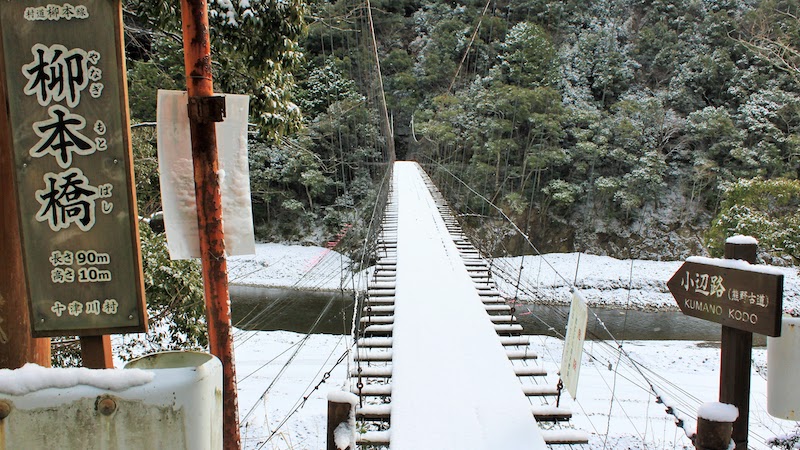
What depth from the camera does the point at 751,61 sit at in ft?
44.7

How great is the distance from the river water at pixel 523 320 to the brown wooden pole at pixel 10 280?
6.90 meters

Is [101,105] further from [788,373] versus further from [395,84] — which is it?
[395,84]

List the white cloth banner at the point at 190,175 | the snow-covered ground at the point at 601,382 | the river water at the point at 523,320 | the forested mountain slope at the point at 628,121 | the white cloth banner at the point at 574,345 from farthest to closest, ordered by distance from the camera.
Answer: the forested mountain slope at the point at 628,121
the river water at the point at 523,320
the snow-covered ground at the point at 601,382
the white cloth banner at the point at 574,345
the white cloth banner at the point at 190,175

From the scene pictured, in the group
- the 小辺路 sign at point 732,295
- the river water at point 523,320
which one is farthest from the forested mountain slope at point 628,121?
the 小辺路 sign at point 732,295

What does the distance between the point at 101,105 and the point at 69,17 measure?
0.21 m

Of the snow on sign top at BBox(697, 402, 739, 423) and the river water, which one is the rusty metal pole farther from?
the river water

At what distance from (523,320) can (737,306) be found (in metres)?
8.08

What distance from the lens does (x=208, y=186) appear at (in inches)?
52.1

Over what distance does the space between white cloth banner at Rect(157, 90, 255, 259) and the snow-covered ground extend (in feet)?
2.21

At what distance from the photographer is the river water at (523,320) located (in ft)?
28.5

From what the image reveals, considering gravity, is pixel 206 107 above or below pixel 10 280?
above

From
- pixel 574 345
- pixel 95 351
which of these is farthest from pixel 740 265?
pixel 95 351

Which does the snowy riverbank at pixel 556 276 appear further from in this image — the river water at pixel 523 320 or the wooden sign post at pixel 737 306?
the wooden sign post at pixel 737 306

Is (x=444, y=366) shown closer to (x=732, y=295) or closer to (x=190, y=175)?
(x=732, y=295)
